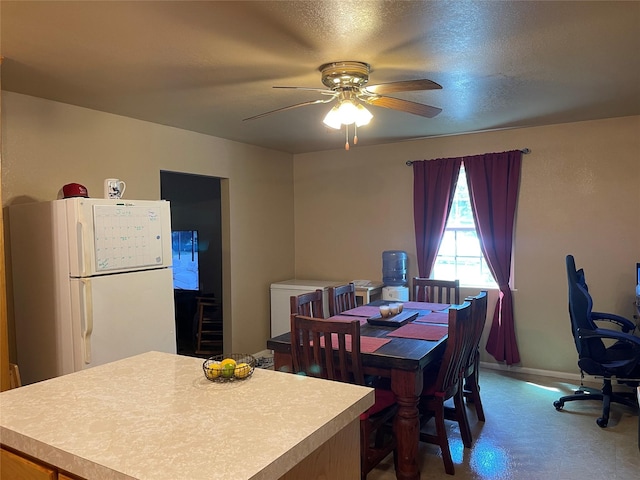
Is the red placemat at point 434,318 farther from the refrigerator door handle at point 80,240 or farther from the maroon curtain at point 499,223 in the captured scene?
the refrigerator door handle at point 80,240

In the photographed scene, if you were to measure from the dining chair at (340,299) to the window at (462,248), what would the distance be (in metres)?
1.39

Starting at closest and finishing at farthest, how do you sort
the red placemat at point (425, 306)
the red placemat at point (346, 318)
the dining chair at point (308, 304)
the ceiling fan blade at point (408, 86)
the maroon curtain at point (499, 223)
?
the ceiling fan blade at point (408, 86)
the dining chair at point (308, 304)
the red placemat at point (346, 318)
the red placemat at point (425, 306)
the maroon curtain at point (499, 223)

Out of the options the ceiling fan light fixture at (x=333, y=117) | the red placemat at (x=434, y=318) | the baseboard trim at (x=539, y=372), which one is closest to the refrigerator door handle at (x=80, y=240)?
the ceiling fan light fixture at (x=333, y=117)

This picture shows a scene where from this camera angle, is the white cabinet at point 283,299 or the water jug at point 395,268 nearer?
the water jug at point 395,268

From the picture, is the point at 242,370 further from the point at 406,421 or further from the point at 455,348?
the point at 455,348

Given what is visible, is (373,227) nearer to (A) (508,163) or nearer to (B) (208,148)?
(A) (508,163)

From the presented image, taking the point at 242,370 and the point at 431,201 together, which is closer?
the point at 242,370

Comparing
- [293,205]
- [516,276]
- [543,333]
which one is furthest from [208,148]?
[543,333]

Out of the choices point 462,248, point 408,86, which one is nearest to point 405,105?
point 408,86

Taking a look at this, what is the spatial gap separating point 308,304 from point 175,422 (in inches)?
85.9

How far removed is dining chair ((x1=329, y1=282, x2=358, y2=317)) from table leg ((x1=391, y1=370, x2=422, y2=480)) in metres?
1.25

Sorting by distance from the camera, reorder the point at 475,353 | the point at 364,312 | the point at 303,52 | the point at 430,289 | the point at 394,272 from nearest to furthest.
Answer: the point at 303,52 → the point at 475,353 → the point at 364,312 → the point at 430,289 → the point at 394,272

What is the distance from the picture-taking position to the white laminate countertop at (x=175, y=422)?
3.58 ft

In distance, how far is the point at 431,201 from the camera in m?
4.92
